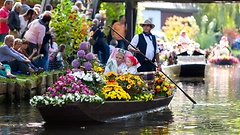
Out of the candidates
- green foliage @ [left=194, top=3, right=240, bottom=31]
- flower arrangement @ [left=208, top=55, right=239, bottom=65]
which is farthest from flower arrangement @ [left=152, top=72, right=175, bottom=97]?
green foliage @ [left=194, top=3, right=240, bottom=31]

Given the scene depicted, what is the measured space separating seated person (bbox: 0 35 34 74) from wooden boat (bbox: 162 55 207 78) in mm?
11070

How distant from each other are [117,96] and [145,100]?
1.05 meters

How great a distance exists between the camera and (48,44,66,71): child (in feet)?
75.8

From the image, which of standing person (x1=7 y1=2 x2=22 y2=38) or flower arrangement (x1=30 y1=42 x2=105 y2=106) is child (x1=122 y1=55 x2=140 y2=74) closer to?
flower arrangement (x1=30 y1=42 x2=105 y2=106)

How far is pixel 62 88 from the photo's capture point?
1409 centimetres

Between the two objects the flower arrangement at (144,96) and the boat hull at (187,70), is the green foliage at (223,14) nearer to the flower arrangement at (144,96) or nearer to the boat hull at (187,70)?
the boat hull at (187,70)

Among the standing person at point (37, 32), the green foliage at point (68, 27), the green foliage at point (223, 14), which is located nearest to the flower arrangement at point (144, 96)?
the standing person at point (37, 32)

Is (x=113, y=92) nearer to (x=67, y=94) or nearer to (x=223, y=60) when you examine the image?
(x=67, y=94)

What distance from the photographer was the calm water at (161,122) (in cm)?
1344

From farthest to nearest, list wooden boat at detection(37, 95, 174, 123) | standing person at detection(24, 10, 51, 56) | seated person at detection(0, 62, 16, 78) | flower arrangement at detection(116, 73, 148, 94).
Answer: standing person at detection(24, 10, 51, 56) → seated person at detection(0, 62, 16, 78) → flower arrangement at detection(116, 73, 148, 94) → wooden boat at detection(37, 95, 174, 123)

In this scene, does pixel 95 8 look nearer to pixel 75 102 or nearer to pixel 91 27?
pixel 91 27

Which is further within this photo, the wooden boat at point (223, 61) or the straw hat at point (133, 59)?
the wooden boat at point (223, 61)

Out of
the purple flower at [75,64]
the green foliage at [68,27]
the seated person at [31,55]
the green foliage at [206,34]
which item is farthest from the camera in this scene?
the green foliage at [206,34]

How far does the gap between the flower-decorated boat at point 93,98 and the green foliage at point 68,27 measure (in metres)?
7.56
